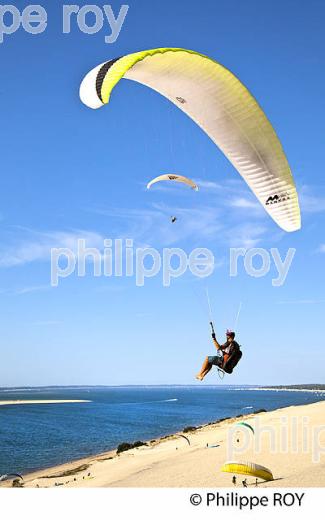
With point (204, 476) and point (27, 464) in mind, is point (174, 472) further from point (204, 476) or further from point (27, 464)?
point (27, 464)

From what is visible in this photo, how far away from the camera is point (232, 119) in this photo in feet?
35.6

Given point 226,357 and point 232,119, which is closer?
point 226,357

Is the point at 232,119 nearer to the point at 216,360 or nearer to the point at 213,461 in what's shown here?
the point at 216,360

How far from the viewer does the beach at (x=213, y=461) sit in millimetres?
13828

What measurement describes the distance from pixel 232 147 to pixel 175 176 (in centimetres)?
163

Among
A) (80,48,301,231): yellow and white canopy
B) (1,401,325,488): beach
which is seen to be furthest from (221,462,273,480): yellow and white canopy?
(80,48,301,231): yellow and white canopy

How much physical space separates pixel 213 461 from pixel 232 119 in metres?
11.2

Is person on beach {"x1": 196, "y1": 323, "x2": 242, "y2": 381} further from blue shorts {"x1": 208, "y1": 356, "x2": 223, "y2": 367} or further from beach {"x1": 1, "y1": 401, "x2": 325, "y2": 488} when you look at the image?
beach {"x1": 1, "y1": 401, "x2": 325, "y2": 488}

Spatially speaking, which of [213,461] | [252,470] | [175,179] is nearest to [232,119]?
[175,179]

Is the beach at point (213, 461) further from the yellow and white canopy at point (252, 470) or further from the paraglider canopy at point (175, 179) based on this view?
the paraglider canopy at point (175, 179)

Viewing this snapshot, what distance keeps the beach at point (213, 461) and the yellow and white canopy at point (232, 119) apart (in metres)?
6.80


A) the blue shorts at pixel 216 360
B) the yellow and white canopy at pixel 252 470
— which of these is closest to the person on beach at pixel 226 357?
the blue shorts at pixel 216 360

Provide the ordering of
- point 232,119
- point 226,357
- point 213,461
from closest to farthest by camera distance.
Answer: point 226,357, point 232,119, point 213,461

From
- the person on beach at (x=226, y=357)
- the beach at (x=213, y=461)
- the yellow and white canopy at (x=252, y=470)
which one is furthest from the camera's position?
the beach at (x=213, y=461)
